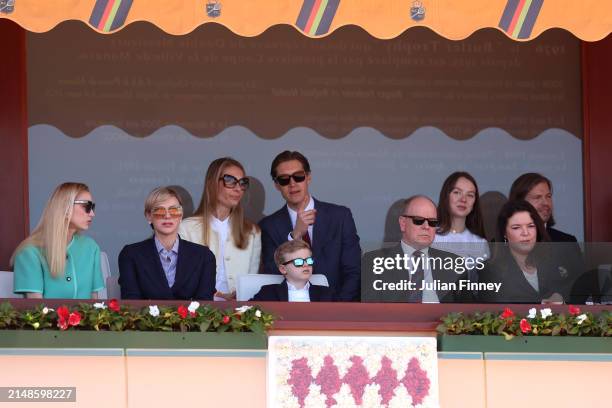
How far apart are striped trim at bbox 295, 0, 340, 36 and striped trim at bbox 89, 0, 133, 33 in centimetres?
99

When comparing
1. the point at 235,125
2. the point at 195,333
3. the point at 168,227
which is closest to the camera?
the point at 195,333

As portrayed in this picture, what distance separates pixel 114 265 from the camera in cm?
1025

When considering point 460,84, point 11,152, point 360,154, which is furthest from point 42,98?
point 460,84

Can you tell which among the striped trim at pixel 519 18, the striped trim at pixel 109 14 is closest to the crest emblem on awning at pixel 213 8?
the striped trim at pixel 109 14

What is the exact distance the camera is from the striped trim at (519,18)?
273 inches

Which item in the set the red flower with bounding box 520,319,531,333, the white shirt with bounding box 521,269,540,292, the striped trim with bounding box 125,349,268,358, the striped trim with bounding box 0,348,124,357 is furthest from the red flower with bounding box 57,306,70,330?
the white shirt with bounding box 521,269,540,292

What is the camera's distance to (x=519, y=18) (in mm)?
6934

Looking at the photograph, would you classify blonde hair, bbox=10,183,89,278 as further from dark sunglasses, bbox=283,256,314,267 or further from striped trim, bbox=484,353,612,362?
striped trim, bbox=484,353,612,362

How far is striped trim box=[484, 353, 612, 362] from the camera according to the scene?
6.65 m

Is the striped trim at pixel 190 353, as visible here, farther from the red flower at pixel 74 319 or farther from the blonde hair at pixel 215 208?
the blonde hair at pixel 215 208

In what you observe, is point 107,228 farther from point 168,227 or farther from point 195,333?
point 195,333

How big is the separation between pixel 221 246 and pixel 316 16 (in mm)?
2814

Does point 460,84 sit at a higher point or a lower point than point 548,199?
higher

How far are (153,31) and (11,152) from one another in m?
1.62
